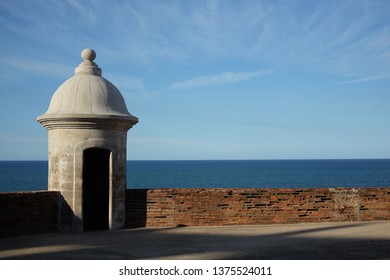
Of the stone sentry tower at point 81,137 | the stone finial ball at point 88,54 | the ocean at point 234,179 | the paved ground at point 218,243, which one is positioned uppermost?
the stone finial ball at point 88,54

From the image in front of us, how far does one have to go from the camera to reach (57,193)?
427 inches

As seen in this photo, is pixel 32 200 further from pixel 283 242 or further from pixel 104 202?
pixel 283 242

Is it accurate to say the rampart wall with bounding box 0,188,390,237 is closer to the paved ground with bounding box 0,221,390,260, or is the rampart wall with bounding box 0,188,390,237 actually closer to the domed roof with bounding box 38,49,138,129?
the paved ground with bounding box 0,221,390,260

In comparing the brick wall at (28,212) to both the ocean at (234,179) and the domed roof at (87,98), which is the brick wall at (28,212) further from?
the ocean at (234,179)

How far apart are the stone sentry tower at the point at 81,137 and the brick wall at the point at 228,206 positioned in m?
0.51

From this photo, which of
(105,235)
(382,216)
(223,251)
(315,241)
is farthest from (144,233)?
(382,216)

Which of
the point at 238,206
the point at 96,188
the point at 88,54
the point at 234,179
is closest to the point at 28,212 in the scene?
the point at 96,188

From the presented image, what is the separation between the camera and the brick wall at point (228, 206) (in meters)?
11.2

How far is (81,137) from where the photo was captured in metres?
10.8

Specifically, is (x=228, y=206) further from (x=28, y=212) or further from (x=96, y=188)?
(x=28, y=212)

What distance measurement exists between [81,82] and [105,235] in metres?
3.36

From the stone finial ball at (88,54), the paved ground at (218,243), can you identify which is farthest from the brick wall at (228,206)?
the stone finial ball at (88,54)

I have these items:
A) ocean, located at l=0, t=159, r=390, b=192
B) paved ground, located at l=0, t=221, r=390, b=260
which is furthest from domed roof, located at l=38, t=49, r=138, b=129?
ocean, located at l=0, t=159, r=390, b=192

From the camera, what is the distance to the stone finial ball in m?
11.7
